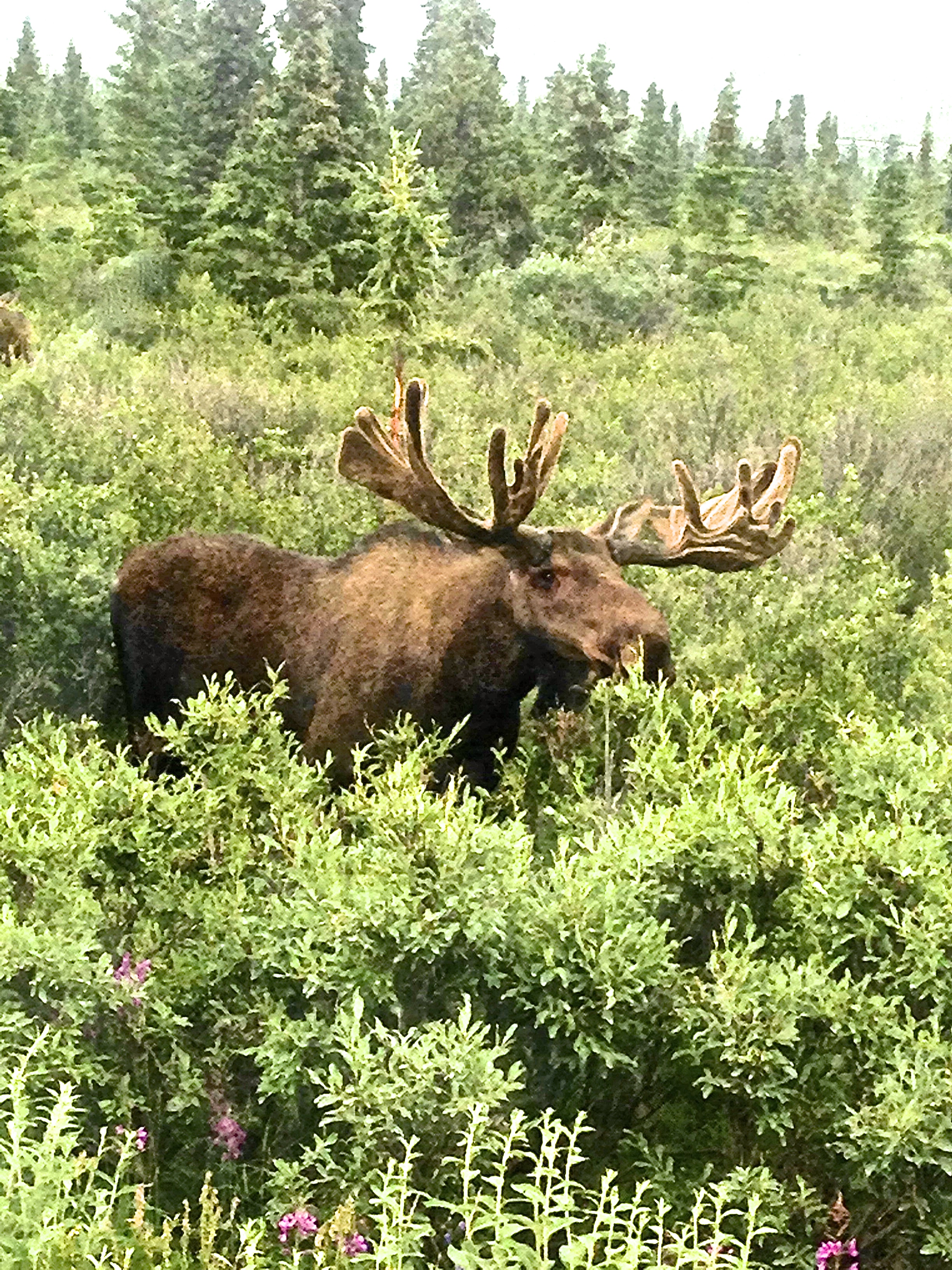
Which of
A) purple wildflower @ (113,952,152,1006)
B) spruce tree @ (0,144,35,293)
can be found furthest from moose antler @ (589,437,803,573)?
spruce tree @ (0,144,35,293)

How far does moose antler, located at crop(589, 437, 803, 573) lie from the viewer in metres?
4.59

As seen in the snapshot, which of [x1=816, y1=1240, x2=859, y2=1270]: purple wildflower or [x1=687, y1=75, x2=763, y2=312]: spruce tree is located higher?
[x1=687, y1=75, x2=763, y2=312]: spruce tree

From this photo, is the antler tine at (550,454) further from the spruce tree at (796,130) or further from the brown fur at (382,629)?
the spruce tree at (796,130)

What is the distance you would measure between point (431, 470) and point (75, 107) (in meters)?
42.3

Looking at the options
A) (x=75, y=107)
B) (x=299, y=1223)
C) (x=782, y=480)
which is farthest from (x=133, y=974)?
(x=75, y=107)

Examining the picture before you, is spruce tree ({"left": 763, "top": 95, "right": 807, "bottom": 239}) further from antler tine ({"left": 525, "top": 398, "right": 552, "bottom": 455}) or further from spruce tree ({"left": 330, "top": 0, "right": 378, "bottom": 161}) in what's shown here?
antler tine ({"left": 525, "top": 398, "right": 552, "bottom": 455})

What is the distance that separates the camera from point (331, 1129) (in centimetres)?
281

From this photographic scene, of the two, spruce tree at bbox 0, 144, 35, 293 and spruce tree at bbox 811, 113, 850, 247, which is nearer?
spruce tree at bbox 0, 144, 35, 293

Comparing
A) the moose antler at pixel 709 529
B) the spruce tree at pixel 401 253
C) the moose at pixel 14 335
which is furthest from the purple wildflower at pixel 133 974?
the spruce tree at pixel 401 253

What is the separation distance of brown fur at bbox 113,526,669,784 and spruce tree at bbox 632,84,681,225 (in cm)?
3099

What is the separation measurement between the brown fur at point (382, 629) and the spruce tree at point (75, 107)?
3112 cm

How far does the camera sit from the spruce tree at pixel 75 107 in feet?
117

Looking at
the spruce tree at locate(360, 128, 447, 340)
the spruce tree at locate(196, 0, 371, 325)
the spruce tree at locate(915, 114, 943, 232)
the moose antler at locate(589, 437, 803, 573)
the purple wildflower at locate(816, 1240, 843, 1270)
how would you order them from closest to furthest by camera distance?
1. the purple wildflower at locate(816, 1240, 843, 1270)
2. the moose antler at locate(589, 437, 803, 573)
3. the spruce tree at locate(360, 128, 447, 340)
4. the spruce tree at locate(196, 0, 371, 325)
5. the spruce tree at locate(915, 114, 943, 232)

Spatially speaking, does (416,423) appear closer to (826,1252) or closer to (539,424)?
(539,424)
